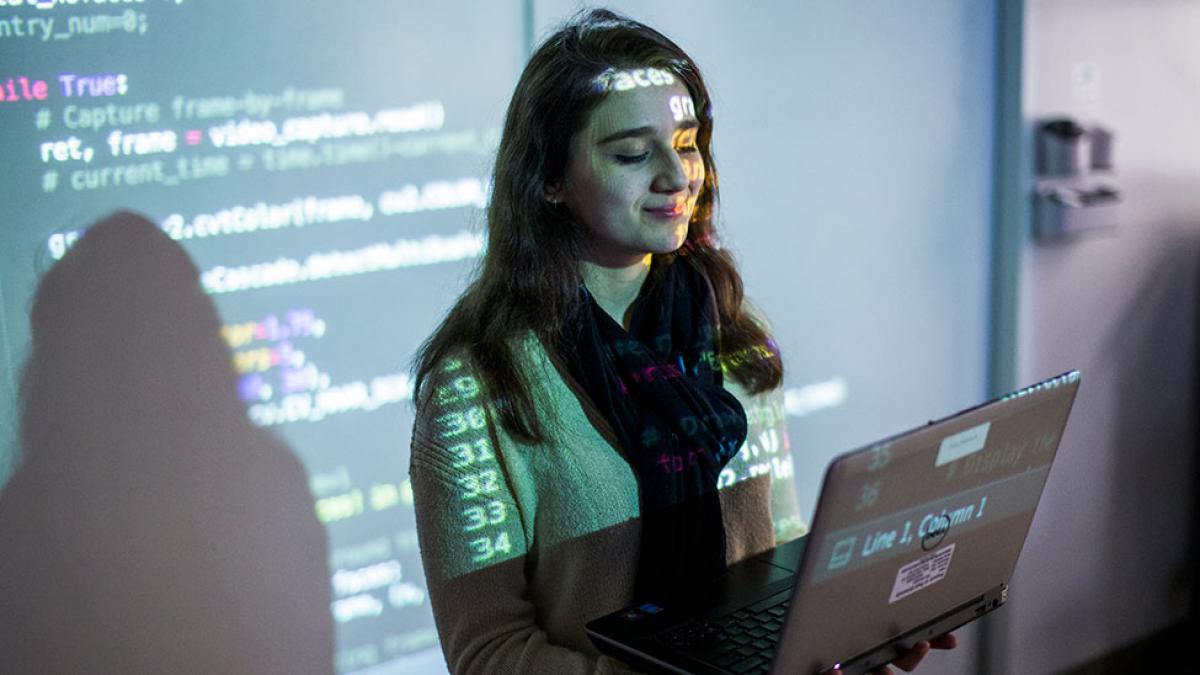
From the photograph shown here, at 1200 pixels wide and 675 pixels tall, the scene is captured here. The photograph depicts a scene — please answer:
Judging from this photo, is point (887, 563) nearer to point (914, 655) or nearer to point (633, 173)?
point (914, 655)

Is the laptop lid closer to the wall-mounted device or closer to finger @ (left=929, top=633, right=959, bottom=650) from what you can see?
finger @ (left=929, top=633, right=959, bottom=650)

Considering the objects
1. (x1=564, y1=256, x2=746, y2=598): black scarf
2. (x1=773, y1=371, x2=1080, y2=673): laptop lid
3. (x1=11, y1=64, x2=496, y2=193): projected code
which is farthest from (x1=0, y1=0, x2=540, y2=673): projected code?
(x1=773, y1=371, x2=1080, y2=673): laptop lid

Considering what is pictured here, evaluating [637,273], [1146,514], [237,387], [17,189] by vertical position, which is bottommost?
[1146,514]

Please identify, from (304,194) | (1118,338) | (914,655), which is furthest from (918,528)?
(1118,338)

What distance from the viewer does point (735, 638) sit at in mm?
1328

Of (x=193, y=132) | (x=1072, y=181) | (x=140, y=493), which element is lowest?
(x=140, y=493)

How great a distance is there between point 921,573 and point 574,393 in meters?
0.48

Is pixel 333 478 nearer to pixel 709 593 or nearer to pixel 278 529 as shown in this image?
pixel 278 529

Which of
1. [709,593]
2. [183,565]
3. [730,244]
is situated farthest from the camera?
[730,244]

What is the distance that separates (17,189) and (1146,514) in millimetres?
2765

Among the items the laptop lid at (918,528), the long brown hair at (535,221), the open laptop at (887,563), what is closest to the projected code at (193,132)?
the long brown hair at (535,221)

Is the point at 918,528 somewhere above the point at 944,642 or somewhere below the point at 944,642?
above

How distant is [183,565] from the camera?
1791 millimetres

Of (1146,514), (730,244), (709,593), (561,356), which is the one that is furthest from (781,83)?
(1146,514)
